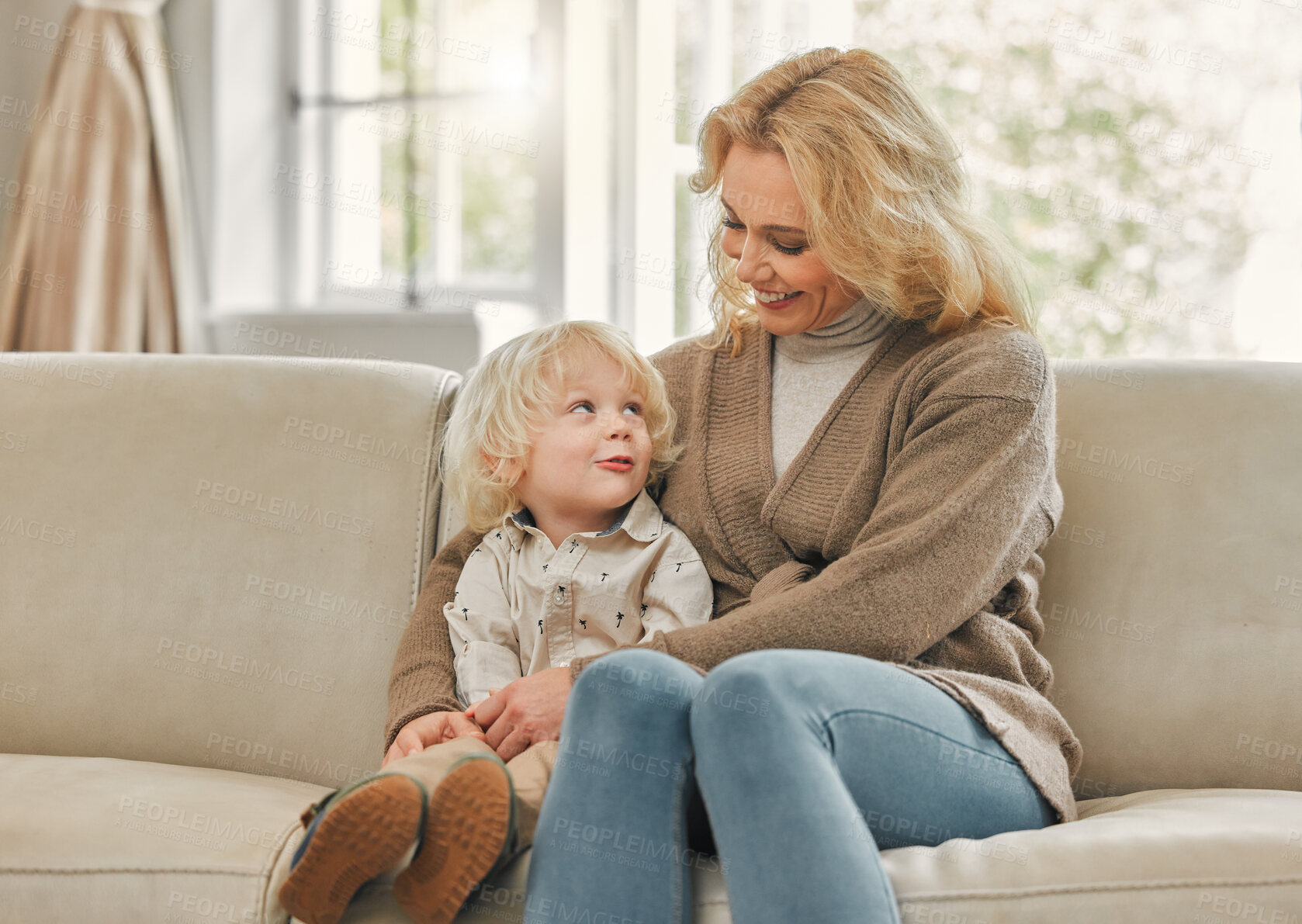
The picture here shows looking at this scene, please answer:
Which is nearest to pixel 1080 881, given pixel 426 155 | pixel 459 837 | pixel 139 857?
pixel 459 837

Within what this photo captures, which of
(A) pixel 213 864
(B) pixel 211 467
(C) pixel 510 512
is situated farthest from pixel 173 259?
(A) pixel 213 864

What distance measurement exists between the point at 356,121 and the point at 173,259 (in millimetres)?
589

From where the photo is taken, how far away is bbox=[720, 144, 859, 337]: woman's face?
1317 mm

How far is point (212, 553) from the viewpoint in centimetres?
150

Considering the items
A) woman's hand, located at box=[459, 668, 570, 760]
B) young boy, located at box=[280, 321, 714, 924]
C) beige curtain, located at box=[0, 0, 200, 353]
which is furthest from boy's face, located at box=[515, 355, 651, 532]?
beige curtain, located at box=[0, 0, 200, 353]

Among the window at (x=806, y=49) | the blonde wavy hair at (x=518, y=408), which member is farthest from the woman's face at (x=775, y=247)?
the window at (x=806, y=49)

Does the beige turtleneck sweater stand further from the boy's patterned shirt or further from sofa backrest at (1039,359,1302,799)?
sofa backrest at (1039,359,1302,799)

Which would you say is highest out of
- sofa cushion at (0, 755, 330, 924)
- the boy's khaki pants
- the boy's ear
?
the boy's ear

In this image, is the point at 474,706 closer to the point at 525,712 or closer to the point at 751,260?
the point at 525,712

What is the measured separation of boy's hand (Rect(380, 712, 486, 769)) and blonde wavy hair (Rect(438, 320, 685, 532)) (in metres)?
0.29

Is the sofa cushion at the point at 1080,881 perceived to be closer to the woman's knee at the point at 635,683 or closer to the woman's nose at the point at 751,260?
the woman's knee at the point at 635,683

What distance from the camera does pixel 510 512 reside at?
142cm

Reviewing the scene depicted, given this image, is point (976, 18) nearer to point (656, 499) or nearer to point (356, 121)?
point (356, 121)

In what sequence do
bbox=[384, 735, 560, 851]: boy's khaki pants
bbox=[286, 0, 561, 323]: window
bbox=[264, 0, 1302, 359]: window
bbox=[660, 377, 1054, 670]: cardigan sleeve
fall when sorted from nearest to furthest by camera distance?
bbox=[384, 735, 560, 851]: boy's khaki pants < bbox=[660, 377, 1054, 670]: cardigan sleeve < bbox=[264, 0, 1302, 359]: window < bbox=[286, 0, 561, 323]: window
